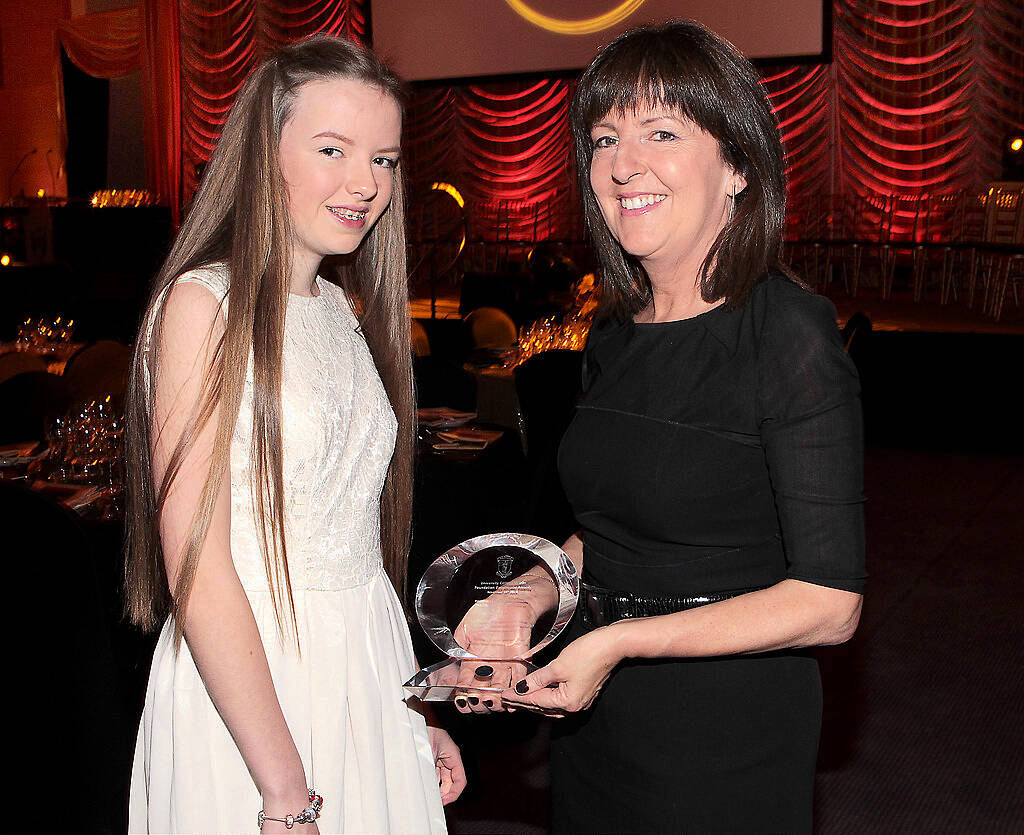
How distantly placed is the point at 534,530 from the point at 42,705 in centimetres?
112

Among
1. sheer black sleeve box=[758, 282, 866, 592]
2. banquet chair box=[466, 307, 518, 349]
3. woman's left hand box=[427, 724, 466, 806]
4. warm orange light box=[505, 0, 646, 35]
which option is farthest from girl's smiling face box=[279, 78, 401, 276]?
warm orange light box=[505, 0, 646, 35]

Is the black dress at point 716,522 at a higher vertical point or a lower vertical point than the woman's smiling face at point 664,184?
lower

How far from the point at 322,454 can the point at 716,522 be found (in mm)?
537

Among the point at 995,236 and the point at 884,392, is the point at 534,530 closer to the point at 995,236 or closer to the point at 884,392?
the point at 884,392

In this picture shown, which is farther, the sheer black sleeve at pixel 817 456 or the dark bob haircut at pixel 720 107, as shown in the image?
the dark bob haircut at pixel 720 107

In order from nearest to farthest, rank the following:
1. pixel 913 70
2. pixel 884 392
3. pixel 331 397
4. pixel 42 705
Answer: pixel 331 397
pixel 42 705
pixel 884 392
pixel 913 70

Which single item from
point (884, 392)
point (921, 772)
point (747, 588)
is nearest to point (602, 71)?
point (747, 588)

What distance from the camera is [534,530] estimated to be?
2.51 meters

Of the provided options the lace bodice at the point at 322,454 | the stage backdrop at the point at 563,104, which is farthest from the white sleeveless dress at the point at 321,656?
the stage backdrop at the point at 563,104

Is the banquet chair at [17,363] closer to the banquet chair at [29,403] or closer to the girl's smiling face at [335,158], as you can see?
the banquet chair at [29,403]

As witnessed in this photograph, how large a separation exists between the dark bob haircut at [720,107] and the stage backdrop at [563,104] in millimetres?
8104

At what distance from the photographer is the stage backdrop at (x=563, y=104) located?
10.7 m

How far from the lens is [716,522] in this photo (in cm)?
137

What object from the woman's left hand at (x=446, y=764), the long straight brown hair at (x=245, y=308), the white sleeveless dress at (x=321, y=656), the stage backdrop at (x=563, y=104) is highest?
the stage backdrop at (x=563, y=104)
